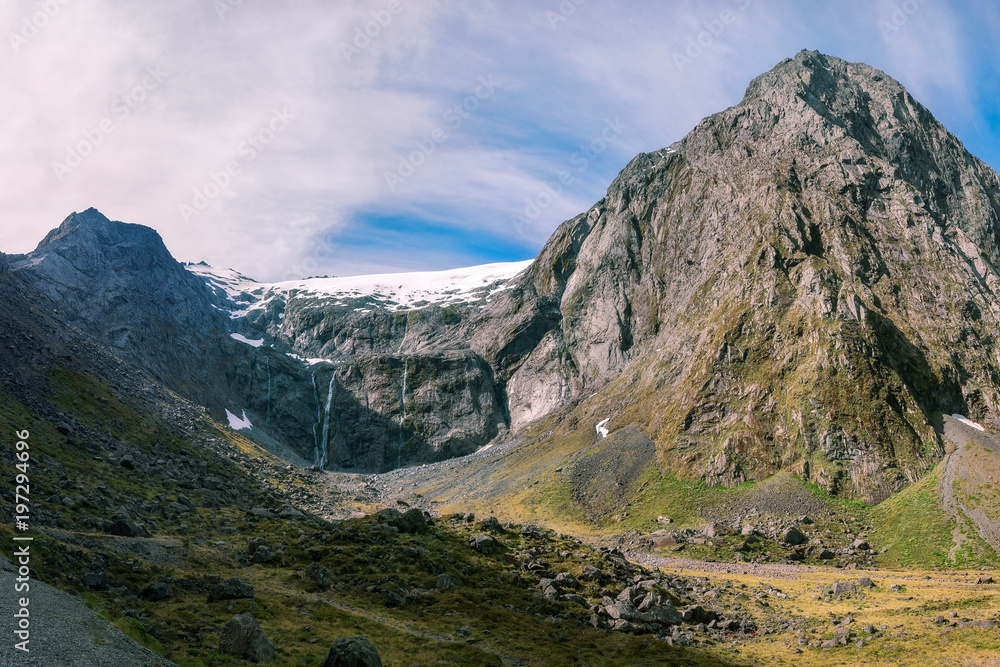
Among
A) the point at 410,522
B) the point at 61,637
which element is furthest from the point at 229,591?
the point at 410,522

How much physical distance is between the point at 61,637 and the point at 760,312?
125956 millimetres

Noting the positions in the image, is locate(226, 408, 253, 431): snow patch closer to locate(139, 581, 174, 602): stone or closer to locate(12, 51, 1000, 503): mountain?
locate(12, 51, 1000, 503): mountain

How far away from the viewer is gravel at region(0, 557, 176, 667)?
76.4 ft

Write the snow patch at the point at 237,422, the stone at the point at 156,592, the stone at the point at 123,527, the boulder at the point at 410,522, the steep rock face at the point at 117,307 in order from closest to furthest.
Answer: the stone at the point at 156,592
the stone at the point at 123,527
the boulder at the point at 410,522
the steep rock face at the point at 117,307
the snow patch at the point at 237,422

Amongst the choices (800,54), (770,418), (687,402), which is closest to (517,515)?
(687,402)

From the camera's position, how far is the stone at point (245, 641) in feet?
104

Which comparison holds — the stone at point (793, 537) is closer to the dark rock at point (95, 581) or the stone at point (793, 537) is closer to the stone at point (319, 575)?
A: the stone at point (319, 575)

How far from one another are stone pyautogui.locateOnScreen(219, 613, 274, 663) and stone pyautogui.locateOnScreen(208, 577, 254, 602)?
825 cm

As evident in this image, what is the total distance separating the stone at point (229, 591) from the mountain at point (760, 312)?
8464 centimetres

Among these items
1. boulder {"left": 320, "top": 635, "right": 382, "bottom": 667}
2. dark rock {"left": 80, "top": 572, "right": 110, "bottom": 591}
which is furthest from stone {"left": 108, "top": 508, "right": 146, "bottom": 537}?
boulder {"left": 320, "top": 635, "right": 382, "bottom": 667}

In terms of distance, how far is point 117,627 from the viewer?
1147 inches

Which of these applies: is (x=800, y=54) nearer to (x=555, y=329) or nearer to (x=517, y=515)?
(x=555, y=329)

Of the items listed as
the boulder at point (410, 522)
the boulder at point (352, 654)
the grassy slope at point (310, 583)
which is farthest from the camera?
the boulder at point (410, 522)

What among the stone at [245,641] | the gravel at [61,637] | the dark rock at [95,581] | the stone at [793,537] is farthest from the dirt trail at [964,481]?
the dark rock at [95,581]
